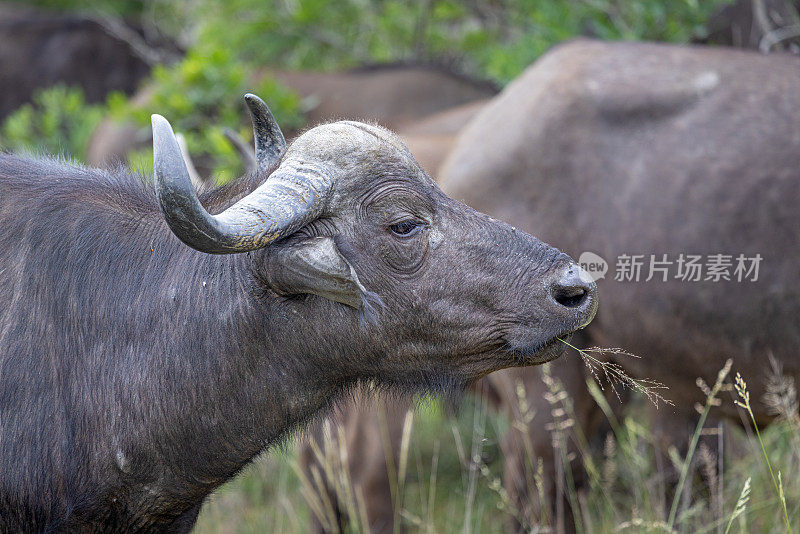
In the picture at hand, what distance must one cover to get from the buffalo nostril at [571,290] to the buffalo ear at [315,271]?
69 centimetres

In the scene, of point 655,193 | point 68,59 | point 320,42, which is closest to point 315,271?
point 655,193

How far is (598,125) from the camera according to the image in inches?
205

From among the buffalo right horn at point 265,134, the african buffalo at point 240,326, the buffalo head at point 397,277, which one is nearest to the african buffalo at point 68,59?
the buffalo right horn at point 265,134

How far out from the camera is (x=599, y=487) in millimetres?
5980

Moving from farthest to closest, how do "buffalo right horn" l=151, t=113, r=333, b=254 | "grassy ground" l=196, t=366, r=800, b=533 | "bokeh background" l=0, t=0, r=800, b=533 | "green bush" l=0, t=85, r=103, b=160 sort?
"green bush" l=0, t=85, r=103, b=160 < "bokeh background" l=0, t=0, r=800, b=533 < "grassy ground" l=196, t=366, r=800, b=533 < "buffalo right horn" l=151, t=113, r=333, b=254

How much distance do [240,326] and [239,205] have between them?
0.52 m

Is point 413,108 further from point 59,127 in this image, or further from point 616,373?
point 616,373

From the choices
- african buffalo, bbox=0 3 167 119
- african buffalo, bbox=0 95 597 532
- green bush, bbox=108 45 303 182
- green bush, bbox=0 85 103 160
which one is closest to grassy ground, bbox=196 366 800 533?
african buffalo, bbox=0 95 597 532

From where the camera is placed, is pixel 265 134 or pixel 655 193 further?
pixel 655 193

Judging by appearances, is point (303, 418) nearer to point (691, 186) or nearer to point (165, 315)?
point (165, 315)

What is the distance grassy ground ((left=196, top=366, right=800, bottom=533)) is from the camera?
16.1 feet

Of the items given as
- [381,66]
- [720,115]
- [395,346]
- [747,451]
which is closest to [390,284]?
[395,346]

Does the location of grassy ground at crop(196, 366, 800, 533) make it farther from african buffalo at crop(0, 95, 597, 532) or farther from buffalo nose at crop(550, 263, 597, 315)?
buffalo nose at crop(550, 263, 597, 315)

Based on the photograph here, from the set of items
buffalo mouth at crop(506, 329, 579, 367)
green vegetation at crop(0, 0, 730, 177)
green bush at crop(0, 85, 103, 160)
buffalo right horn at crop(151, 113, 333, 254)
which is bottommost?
green bush at crop(0, 85, 103, 160)
